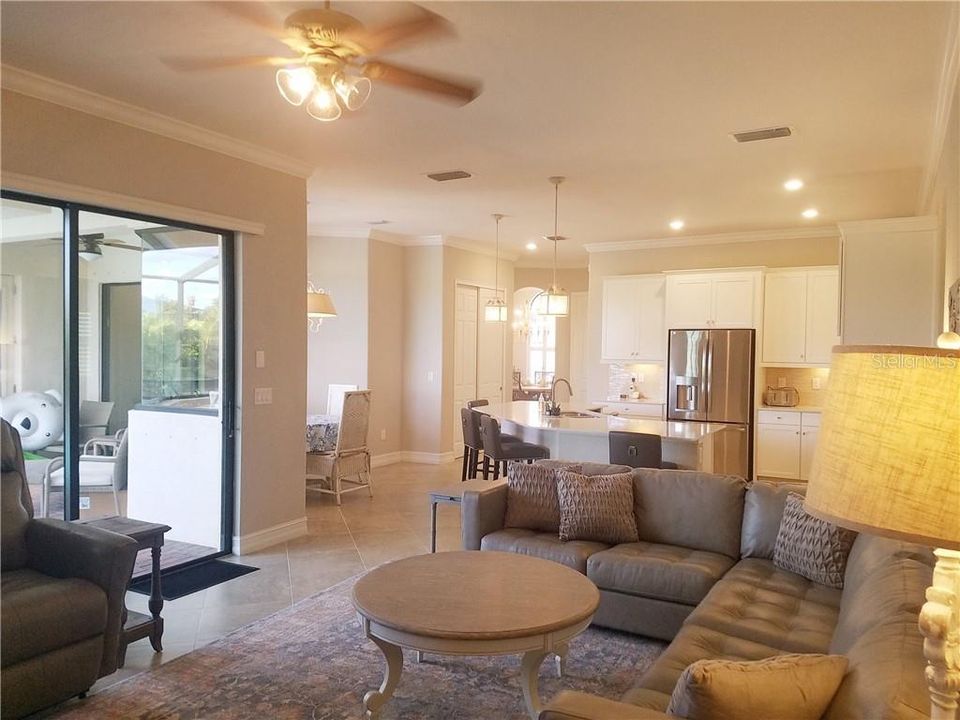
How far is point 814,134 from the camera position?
4312 millimetres

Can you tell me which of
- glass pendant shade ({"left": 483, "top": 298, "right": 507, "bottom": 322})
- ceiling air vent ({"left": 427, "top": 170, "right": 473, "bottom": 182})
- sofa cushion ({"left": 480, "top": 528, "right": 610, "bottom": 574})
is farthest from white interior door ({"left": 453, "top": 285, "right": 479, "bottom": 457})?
sofa cushion ({"left": 480, "top": 528, "right": 610, "bottom": 574})

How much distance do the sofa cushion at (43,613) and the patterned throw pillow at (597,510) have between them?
228 cm

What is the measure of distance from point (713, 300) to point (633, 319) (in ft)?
3.32

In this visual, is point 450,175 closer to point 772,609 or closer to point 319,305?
point 319,305

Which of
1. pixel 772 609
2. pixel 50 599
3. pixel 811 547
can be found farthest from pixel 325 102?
pixel 811 547

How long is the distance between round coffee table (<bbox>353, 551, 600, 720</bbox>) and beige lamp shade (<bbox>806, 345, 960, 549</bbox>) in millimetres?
1395

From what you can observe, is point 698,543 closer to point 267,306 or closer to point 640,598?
point 640,598

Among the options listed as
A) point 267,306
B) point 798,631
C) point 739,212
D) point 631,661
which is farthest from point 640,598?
point 739,212

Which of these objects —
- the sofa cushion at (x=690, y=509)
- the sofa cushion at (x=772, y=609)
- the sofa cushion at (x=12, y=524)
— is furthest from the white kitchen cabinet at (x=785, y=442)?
the sofa cushion at (x=12, y=524)

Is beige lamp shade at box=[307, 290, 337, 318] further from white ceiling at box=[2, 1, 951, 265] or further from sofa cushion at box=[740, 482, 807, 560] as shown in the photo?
sofa cushion at box=[740, 482, 807, 560]

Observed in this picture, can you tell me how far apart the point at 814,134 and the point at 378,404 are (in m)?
5.71

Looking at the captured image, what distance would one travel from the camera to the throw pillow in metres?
1.50

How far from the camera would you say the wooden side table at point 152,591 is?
3.17m

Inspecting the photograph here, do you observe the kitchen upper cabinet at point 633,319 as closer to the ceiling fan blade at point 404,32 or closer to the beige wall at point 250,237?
the beige wall at point 250,237
